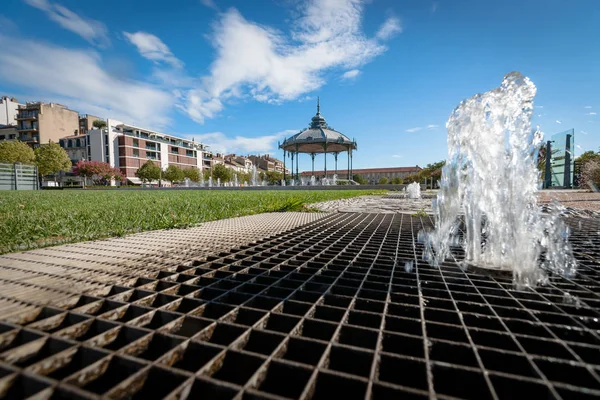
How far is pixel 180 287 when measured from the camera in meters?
2.17

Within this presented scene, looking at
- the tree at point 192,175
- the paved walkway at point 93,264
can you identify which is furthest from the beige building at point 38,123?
the paved walkway at point 93,264

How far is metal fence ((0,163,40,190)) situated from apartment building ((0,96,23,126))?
6412 cm

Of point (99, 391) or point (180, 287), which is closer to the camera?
point (99, 391)

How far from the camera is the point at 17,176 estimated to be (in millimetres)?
22422

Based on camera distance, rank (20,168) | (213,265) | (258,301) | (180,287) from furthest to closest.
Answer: (20,168)
(213,265)
(180,287)
(258,301)

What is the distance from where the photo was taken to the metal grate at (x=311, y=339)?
113 cm

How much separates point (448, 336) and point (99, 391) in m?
1.59

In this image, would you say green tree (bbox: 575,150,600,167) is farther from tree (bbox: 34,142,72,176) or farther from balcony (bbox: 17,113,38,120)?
balcony (bbox: 17,113,38,120)

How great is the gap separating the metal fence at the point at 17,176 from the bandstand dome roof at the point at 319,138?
74.0ft

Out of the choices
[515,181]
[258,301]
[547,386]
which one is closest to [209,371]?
[258,301]

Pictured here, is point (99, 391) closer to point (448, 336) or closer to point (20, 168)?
point (448, 336)

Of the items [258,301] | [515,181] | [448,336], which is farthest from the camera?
[515,181]

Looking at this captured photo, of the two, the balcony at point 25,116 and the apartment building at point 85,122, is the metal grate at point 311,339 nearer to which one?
the balcony at point 25,116

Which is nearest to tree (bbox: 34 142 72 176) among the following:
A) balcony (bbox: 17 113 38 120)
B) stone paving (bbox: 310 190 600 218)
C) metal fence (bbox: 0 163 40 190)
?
metal fence (bbox: 0 163 40 190)
